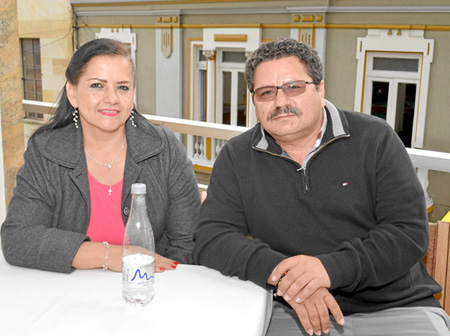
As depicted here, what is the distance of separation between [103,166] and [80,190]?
115 mm

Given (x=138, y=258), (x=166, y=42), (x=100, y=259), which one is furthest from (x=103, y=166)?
(x=166, y=42)

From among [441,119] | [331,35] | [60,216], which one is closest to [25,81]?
[331,35]

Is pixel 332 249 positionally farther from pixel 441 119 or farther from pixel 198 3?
pixel 198 3

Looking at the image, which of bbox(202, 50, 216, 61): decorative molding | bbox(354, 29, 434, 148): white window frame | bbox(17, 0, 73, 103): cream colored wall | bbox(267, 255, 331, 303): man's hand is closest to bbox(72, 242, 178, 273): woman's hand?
bbox(267, 255, 331, 303): man's hand

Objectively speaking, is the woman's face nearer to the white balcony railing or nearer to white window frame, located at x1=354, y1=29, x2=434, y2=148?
the white balcony railing

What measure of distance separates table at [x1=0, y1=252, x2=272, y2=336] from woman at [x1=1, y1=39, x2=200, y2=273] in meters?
0.28

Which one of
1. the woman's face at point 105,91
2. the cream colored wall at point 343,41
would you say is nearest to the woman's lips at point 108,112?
the woman's face at point 105,91

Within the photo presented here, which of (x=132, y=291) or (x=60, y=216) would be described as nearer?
(x=132, y=291)

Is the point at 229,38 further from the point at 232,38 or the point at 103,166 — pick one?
the point at 103,166

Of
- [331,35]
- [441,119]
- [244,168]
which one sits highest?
[331,35]

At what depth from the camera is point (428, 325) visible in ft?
4.29

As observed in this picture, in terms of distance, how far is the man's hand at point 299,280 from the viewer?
1.26m

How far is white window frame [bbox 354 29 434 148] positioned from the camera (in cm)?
647

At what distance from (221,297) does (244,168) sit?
1.52 ft
